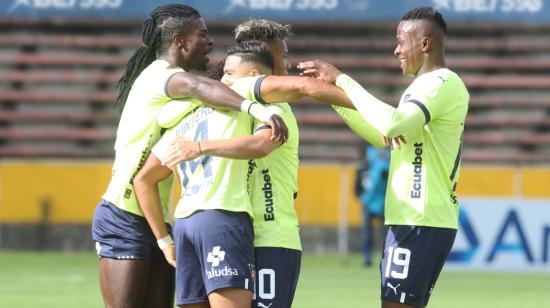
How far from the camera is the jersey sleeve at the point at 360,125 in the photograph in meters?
6.55

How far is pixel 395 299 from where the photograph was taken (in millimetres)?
6262

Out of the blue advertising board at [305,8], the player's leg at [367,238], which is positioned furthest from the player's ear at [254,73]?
the blue advertising board at [305,8]

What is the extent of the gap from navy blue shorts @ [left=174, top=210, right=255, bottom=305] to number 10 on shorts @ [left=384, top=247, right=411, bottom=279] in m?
0.87

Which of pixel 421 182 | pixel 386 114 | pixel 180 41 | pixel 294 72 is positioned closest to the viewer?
pixel 386 114

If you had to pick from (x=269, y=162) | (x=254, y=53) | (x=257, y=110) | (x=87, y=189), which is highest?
(x=254, y=53)

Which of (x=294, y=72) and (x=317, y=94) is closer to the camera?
(x=317, y=94)

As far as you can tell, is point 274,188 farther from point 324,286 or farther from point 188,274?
point 324,286

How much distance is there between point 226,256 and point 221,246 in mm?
53

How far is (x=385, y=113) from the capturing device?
6012mm

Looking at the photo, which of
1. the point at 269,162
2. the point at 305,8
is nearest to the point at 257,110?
the point at 269,162

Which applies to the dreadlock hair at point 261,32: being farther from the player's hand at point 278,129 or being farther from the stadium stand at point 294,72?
the stadium stand at point 294,72

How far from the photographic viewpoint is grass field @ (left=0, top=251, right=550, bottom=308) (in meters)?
11.9

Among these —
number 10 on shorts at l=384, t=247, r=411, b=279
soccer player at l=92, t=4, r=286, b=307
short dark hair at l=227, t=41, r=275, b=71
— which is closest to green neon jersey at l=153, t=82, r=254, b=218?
short dark hair at l=227, t=41, r=275, b=71

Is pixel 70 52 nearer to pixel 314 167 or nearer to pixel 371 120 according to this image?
pixel 314 167
